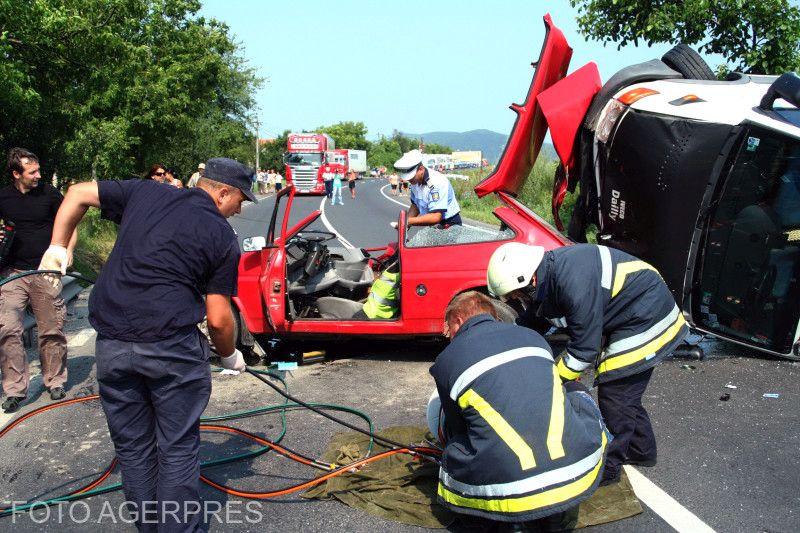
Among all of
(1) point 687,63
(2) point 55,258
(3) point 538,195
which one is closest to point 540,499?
(2) point 55,258

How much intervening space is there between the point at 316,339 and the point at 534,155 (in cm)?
275

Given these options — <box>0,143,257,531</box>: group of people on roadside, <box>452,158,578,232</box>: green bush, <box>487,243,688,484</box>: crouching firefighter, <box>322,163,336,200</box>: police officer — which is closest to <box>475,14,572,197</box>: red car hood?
<box>487,243,688,484</box>: crouching firefighter

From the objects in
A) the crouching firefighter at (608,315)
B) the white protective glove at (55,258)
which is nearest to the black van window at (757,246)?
the crouching firefighter at (608,315)

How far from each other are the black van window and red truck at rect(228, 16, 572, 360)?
1.34 meters

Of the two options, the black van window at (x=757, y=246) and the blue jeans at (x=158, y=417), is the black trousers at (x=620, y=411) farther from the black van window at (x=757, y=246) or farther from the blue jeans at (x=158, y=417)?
the black van window at (x=757, y=246)

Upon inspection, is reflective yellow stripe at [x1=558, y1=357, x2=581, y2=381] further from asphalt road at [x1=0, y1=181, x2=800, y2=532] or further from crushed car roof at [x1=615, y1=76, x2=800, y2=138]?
crushed car roof at [x1=615, y1=76, x2=800, y2=138]

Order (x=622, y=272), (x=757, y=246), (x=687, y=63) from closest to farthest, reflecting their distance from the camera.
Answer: (x=622, y=272)
(x=757, y=246)
(x=687, y=63)

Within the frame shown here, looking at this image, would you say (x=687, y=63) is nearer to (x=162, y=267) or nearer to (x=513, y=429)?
(x=513, y=429)

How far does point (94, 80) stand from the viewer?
9.55 m

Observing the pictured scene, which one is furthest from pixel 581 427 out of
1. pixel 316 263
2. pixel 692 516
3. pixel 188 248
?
pixel 316 263

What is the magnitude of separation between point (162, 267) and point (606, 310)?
2331 millimetres

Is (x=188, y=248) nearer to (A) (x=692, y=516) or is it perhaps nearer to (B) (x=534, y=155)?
(A) (x=692, y=516)

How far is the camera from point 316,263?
263 inches

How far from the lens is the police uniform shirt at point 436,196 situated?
22.3 feet
